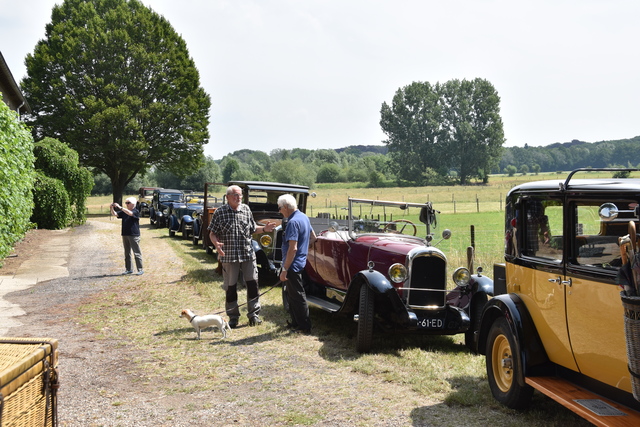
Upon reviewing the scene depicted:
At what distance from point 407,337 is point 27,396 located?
16.7 ft

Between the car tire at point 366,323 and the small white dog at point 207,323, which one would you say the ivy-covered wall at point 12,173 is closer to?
the small white dog at point 207,323

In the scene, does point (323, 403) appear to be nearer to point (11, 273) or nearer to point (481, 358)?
point (481, 358)

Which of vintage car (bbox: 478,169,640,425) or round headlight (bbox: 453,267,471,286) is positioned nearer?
vintage car (bbox: 478,169,640,425)

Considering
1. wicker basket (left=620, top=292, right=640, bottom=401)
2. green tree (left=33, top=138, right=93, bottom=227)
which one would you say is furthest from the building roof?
wicker basket (left=620, top=292, right=640, bottom=401)

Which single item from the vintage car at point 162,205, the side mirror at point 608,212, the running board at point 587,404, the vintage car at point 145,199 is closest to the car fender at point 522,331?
the running board at point 587,404

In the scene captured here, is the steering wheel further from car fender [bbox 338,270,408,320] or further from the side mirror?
the side mirror

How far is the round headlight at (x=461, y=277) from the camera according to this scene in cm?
699

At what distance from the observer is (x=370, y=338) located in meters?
6.48

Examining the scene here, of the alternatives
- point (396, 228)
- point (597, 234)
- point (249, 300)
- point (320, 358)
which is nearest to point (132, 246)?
point (249, 300)

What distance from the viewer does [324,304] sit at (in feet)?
25.7

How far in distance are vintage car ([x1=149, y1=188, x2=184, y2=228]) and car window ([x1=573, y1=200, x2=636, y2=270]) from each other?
23.6 metres

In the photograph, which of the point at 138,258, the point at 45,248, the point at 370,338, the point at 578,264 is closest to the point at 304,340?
the point at 370,338

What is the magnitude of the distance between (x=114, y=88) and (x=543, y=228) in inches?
1479

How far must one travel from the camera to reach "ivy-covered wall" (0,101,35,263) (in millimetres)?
10922
